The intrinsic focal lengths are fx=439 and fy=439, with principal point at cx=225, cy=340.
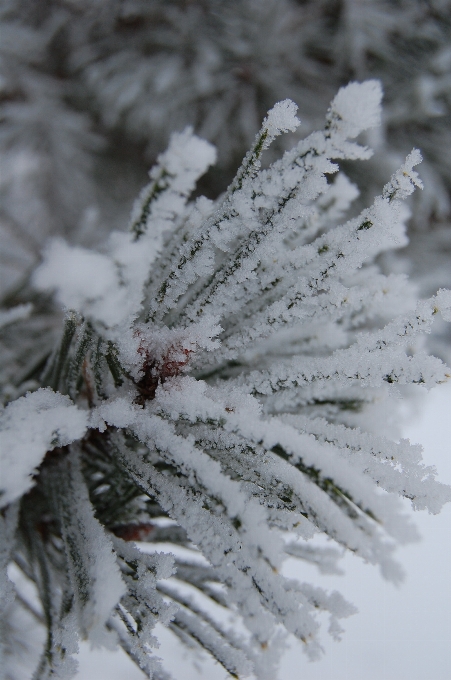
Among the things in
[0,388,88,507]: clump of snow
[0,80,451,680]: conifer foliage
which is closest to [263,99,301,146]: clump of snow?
[0,80,451,680]: conifer foliage

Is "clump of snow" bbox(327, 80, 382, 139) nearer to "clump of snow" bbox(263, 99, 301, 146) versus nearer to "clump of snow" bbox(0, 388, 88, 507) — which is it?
"clump of snow" bbox(263, 99, 301, 146)

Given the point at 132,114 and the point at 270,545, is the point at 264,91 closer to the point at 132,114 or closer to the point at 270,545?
the point at 132,114

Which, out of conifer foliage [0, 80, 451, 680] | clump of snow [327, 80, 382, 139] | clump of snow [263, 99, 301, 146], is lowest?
conifer foliage [0, 80, 451, 680]

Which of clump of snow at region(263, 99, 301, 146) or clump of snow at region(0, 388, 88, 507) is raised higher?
clump of snow at region(263, 99, 301, 146)

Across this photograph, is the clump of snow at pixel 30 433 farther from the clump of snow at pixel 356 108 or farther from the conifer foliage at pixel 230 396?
the clump of snow at pixel 356 108

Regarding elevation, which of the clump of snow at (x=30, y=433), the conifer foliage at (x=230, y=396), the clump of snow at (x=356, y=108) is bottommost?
the clump of snow at (x=30, y=433)

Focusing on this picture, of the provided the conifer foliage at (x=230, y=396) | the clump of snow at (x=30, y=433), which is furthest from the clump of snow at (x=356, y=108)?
the clump of snow at (x=30, y=433)

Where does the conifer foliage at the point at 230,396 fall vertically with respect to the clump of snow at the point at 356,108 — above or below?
below

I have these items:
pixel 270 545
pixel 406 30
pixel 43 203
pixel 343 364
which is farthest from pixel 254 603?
pixel 406 30
